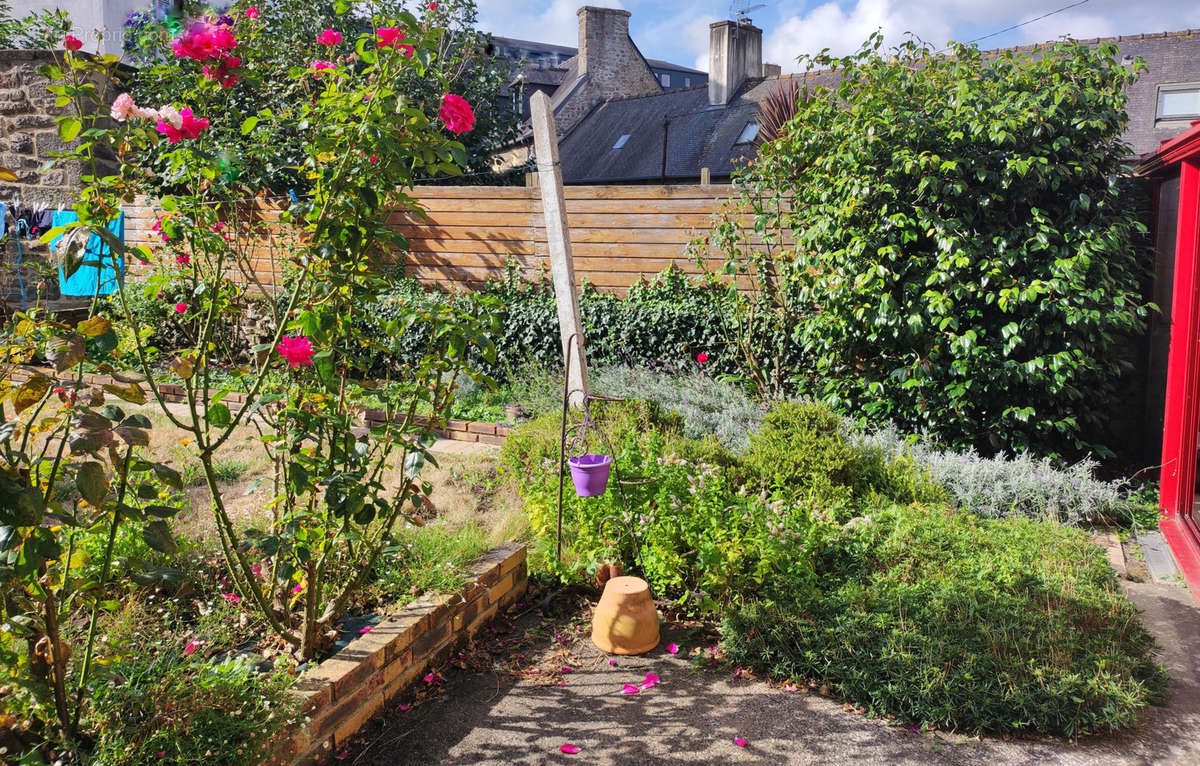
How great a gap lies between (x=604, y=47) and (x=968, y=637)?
2175 centimetres

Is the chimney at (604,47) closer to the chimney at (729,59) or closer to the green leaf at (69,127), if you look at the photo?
the chimney at (729,59)

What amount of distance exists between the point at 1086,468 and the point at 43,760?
4983 mm

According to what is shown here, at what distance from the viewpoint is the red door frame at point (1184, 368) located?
14.2 ft

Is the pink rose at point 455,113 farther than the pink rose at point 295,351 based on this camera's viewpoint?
Yes

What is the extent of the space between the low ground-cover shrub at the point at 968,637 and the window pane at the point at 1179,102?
47.3 ft

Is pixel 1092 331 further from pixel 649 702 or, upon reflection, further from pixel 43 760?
pixel 43 760

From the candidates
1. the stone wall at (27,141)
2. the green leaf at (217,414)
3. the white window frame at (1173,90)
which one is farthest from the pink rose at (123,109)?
the white window frame at (1173,90)

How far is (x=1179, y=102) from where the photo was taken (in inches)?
568

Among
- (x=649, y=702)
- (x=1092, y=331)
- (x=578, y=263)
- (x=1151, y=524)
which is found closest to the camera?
(x=649, y=702)

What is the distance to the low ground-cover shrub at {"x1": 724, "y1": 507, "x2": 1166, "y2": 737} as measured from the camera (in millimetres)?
2625

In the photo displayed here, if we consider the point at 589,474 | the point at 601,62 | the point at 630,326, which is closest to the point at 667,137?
the point at 601,62

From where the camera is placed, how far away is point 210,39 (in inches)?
91.0

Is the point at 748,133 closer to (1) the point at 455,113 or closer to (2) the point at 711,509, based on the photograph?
(2) the point at 711,509

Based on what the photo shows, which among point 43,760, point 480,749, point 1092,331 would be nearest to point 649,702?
point 480,749
